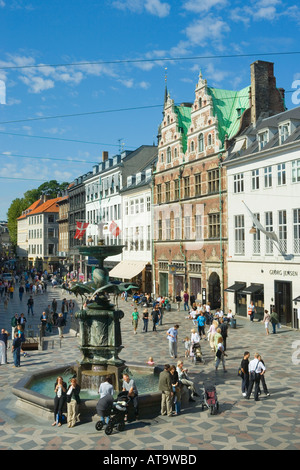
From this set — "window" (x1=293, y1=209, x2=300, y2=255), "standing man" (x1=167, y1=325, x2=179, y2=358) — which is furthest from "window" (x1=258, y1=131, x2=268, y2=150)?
"standing man" (x1=167, y1=325, x2=179, y2=358)

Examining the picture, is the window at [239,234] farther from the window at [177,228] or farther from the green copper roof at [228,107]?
the window at [177,228]

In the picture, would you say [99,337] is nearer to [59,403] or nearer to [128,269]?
[59,403]

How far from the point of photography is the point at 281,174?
3238 cm

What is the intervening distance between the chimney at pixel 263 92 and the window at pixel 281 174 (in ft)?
29.3

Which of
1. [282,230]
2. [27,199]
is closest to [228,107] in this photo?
[282,230]

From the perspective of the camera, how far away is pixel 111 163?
67.6 meters

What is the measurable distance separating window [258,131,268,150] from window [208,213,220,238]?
7.27 metres

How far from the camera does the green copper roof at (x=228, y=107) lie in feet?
137

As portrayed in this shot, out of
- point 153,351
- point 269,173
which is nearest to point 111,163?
point 269,173

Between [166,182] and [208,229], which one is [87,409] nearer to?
[208,229]

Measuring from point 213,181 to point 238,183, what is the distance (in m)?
3.69

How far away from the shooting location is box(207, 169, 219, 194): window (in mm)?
40106
